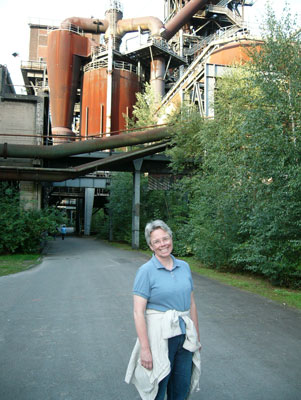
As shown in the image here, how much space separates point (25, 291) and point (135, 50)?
41507 millimetres

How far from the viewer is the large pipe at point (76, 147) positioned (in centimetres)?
2109

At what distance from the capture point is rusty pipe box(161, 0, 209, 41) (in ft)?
160

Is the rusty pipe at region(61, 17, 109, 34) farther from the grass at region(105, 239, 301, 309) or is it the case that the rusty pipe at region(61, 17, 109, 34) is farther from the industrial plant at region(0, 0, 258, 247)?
the grass at region(105, 239, 301, 309)

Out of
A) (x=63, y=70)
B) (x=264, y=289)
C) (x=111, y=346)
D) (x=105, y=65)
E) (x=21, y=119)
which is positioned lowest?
(x=264, y=289)

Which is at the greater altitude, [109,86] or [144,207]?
[109,86]

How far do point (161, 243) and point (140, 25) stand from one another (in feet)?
160

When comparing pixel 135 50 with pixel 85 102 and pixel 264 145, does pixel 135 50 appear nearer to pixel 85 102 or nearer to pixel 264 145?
pixel 85 102

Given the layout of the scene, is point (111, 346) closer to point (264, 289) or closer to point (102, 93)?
point (264, 289)

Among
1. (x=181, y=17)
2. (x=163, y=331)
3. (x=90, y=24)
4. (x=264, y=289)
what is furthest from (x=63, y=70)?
(x=163, y=331)

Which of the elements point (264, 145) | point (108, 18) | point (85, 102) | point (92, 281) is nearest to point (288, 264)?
point (264, 145)

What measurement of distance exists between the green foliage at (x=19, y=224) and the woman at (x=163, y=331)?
60.8 ft

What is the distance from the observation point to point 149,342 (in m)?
2.65

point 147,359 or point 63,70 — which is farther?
point 63,70

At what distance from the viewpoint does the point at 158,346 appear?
8.55 feet
